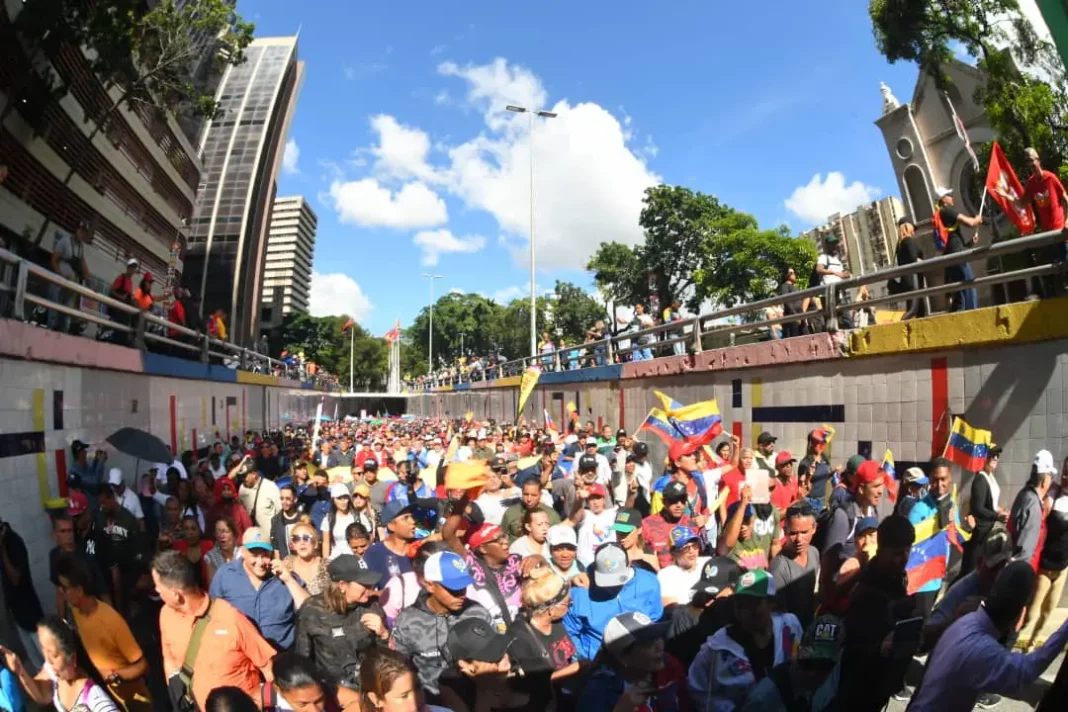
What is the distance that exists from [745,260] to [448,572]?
41277 millimetres

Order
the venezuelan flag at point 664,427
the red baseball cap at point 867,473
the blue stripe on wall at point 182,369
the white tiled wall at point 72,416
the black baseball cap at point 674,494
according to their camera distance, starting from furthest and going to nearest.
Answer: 1. the blue stripe on wall at point 182,369
2. the venezuelan flag at point 664,427
3. the white tiled wall at point 72,416
4. the black baseball cap at point 674,494
5. the red baseball cap at point 867,473

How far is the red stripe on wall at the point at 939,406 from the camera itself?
6.96 meters

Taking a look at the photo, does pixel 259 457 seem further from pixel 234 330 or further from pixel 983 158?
pixel 234 330

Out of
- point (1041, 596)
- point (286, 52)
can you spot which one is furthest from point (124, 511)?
point (286, 52)

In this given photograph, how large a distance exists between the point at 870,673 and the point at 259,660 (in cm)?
317

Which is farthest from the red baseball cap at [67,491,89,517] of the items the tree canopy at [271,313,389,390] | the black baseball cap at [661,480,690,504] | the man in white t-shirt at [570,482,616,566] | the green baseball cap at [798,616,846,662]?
the tree canopy at [271,313,389,390]

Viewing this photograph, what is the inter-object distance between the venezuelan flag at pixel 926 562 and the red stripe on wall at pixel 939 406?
195 centimetres

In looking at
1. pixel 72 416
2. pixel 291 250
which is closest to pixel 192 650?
pixel 72 416

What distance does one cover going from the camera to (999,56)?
1745 centimetres

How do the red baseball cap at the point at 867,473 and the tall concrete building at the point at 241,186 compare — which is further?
the tall concrete building at the point at 241,186

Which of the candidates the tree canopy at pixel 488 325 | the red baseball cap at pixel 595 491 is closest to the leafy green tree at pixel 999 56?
the red baseball cap at pixel 595 491

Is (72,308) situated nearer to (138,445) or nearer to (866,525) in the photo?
(138,445)

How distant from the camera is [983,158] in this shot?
78.5 feet

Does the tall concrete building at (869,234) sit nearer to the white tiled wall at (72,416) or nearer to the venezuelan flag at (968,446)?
the white tiled wall at (72,416)
